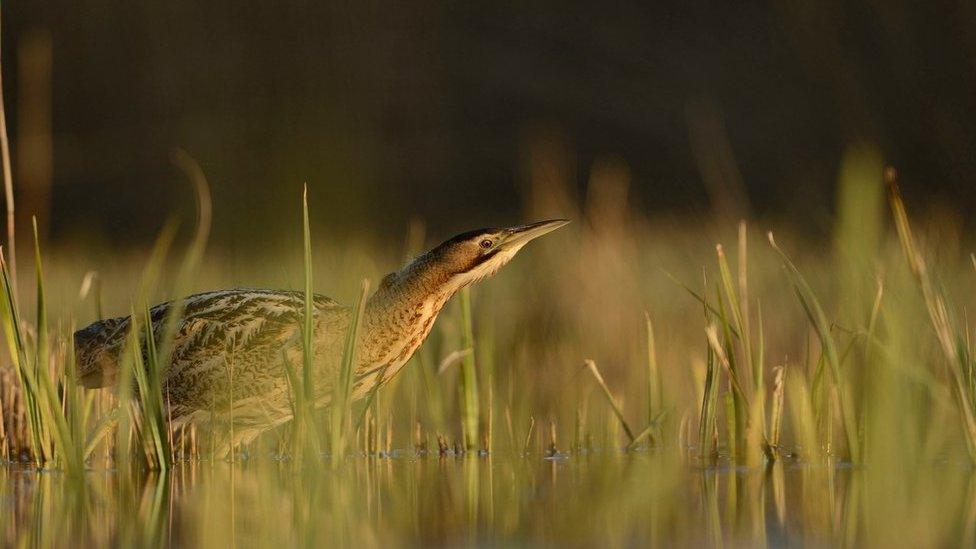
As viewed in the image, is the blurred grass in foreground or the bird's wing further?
the bird's wing

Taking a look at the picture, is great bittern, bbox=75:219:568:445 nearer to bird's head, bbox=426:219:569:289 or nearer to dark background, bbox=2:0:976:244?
bird's head, bbox=426:219:569:289

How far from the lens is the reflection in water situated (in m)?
2.00

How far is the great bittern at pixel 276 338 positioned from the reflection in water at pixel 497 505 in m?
0.30

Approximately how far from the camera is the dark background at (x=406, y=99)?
33.7 feet

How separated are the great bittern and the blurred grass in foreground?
0.08 metres

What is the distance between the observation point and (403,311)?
3.31 m

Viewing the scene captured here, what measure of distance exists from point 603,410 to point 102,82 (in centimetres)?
915

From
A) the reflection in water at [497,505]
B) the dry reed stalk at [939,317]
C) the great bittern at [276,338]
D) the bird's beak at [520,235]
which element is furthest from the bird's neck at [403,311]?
the dry reed stalk at [939,317]

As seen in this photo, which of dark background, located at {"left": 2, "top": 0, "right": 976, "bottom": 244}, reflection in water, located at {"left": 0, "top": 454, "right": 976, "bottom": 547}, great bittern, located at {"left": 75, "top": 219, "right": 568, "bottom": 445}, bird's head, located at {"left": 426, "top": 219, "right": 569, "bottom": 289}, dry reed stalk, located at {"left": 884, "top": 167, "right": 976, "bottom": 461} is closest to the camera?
reflection in water, located at {"left": 0, "top": 454, "right": 976, "bottom": 547}

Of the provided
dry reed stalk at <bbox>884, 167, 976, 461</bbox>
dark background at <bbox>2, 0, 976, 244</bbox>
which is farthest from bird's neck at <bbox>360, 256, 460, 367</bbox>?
dark background at <bbox>2, 0, 976, 244</bbox>

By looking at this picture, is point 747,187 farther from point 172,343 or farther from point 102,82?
point 172,343

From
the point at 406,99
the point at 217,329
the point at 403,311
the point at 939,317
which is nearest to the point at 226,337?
the point at 217,329

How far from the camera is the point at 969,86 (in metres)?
7.93

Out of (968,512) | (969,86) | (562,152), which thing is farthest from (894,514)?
(562,152)
